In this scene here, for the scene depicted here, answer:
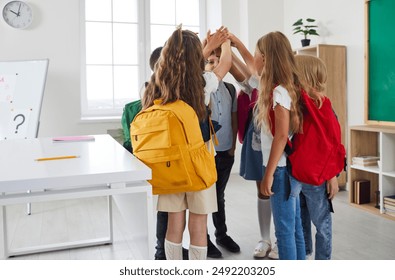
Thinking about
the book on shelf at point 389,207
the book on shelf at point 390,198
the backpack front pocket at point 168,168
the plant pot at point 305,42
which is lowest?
the book on shelf at point 389,207

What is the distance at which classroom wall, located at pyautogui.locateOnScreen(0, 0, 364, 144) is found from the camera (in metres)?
4.04

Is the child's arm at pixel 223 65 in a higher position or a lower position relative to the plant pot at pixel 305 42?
lower

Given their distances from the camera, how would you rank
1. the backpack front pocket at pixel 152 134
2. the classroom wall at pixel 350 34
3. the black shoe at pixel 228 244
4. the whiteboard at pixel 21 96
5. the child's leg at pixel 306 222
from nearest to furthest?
the backpack front pocket at pixel 152 134 → the child's leg at pixel 306 222 → the black shoe at pixel 228 244 → the whiteboard at pixel 21 96 → the classroom wall at pixel 350 34

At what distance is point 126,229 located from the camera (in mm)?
2660

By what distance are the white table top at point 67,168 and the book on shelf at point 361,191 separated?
2368mm

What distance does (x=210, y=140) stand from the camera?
1928 mm

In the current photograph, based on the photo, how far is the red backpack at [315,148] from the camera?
180 cm

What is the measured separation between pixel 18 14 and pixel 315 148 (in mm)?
3633

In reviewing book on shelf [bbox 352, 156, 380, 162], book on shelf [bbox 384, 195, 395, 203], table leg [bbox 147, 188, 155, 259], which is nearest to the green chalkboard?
book on shelf [bbox 352, 156, 380, 162]

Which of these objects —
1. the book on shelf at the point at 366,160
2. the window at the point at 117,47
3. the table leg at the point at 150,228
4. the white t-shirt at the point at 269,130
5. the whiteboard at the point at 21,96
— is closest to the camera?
the table leg at the point at 150,228

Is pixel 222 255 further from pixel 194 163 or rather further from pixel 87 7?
pixel 87 7

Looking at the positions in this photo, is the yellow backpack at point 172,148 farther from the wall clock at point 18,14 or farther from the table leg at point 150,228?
the wall clock at point 18,14

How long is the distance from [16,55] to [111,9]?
120 centimetres

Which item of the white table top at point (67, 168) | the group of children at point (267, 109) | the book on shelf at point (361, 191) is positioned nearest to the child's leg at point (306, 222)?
the group of children at point (267, 109)
